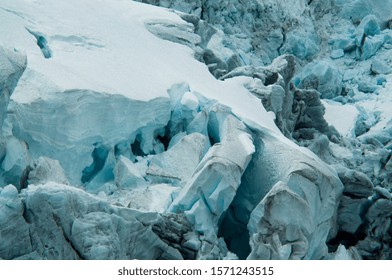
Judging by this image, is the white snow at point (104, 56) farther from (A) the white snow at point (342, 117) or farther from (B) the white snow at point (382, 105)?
(B) the white snow at point (382, 105)

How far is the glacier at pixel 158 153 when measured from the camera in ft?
→ 14.5

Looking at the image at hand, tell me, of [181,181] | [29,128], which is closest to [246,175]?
[181,181]

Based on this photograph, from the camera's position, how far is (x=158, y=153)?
614cm

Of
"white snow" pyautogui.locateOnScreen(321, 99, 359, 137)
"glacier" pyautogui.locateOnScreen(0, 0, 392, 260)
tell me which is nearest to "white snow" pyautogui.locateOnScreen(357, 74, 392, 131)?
"white snow" pyautogui.locateOnScreen(321, 99, 359, 137)

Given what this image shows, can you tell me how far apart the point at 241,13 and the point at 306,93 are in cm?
Result: 384

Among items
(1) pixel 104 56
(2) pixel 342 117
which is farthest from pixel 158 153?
(2) pixel 342 117

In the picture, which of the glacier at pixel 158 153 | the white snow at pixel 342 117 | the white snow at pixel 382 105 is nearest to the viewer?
the glacier at pixel 158 153

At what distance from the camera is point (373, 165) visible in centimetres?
842

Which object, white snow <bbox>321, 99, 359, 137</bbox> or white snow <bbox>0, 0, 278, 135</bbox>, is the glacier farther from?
white snow <bbox>321, 99, 359, 137</bbox>

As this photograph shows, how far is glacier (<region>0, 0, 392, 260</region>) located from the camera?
173 inches

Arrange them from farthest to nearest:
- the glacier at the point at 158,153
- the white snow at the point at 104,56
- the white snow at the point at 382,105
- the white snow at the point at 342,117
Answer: the white snow at the point at 382,105 < the white snow at the point at 342,117 < the white snow at the point at 104,56 < the glacier at the point at 158,153

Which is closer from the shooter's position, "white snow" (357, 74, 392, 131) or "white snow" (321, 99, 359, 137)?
"white snow" (321, 99, 359, 137)

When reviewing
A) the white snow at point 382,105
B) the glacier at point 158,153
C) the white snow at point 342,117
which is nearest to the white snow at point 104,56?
the glacier at point 158,153

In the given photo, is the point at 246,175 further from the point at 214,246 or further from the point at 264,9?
the point at 264,9
